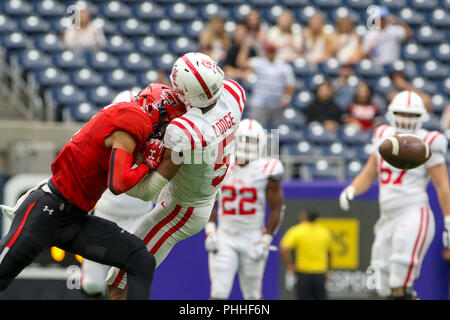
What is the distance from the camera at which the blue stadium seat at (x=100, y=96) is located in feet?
36.7

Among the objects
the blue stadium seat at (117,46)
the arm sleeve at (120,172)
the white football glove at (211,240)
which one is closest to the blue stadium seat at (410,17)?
the blue stadium seat at (117,46)

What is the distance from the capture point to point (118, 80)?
11.6 meters

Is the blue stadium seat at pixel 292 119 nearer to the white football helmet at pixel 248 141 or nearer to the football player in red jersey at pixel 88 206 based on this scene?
the white football helmet at pixel 248 141

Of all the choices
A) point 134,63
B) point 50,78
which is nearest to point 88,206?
point 50,78

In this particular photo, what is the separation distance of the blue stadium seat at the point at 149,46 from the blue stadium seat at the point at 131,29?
0.32 ft

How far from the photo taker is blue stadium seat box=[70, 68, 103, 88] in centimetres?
1147

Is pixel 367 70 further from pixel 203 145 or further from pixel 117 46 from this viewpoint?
pixel 203 145

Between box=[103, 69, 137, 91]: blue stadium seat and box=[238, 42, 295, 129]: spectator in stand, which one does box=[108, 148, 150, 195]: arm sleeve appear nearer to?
box=[238, 42, 295, 129]: spectator in stand

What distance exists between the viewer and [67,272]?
27.2ft
